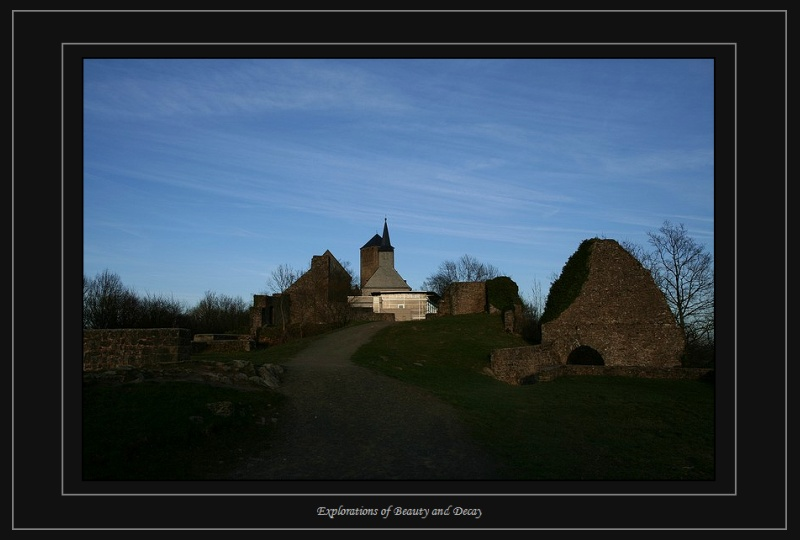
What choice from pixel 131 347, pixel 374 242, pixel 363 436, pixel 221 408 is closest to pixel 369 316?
pixel 131 347

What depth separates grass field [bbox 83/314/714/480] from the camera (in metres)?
7.52

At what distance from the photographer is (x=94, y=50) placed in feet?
17.9

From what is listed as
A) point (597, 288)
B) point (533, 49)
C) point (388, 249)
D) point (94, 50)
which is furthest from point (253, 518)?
point (388, 249)

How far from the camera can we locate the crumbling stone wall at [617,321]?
24.8 m

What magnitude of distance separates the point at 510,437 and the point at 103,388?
688 cm

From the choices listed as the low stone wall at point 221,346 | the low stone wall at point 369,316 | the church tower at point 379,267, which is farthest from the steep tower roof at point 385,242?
the low stone wall at point 221,346

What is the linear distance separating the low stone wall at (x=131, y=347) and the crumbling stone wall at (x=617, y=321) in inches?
595

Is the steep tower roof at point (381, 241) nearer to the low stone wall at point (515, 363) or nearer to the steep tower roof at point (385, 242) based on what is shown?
the steep tower roof at point (385, 242)

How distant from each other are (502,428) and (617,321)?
657 inches

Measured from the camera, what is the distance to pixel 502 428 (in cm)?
1047

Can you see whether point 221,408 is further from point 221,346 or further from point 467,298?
point 467,298

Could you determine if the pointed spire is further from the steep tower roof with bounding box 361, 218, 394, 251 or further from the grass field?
the grass field

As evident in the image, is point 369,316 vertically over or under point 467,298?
under

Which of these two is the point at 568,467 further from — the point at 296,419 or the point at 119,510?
the point at 119,510
